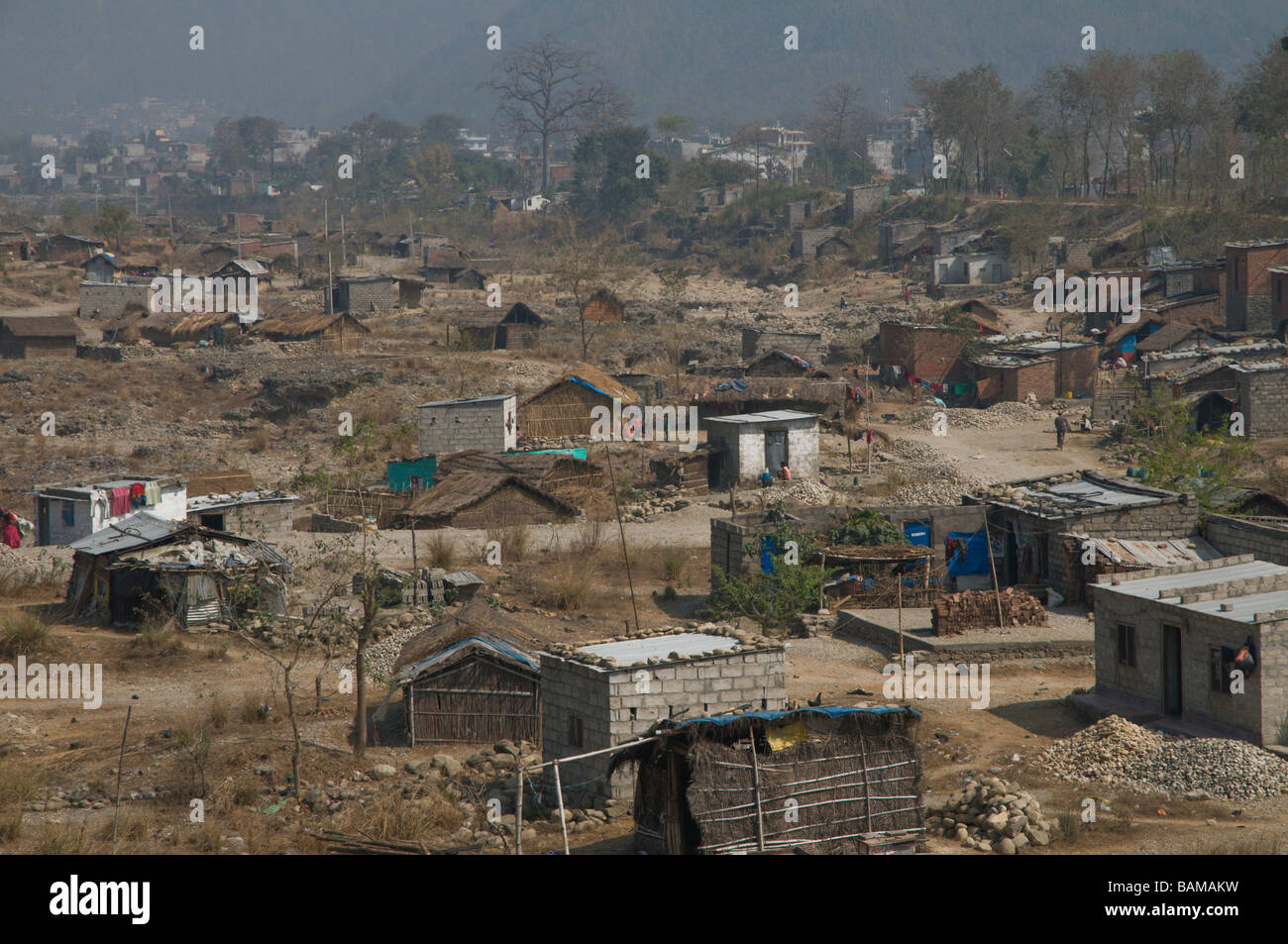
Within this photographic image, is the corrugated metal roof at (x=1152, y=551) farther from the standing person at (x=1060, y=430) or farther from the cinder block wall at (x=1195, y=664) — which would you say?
the standing person at (x=1060, y=430)

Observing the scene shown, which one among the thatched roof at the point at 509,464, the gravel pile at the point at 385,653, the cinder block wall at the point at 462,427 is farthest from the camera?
the cinder block wall at the point at 462,427

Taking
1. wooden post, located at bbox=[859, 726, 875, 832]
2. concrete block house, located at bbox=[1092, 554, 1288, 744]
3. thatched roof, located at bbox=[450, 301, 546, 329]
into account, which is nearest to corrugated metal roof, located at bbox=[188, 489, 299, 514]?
concrete block house, located at bbox=[1092, 554, 1288, 744]

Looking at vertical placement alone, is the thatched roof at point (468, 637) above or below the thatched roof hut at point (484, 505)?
below

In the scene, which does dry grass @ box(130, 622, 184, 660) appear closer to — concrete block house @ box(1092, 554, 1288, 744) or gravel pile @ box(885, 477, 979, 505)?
concrete block house @ box(1092, 554, 1288, 744)

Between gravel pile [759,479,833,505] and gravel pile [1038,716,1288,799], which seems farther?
gravel pile [759,479,833,505]

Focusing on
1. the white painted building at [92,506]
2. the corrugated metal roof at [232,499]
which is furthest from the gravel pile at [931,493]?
the white painted building at [92,506]
